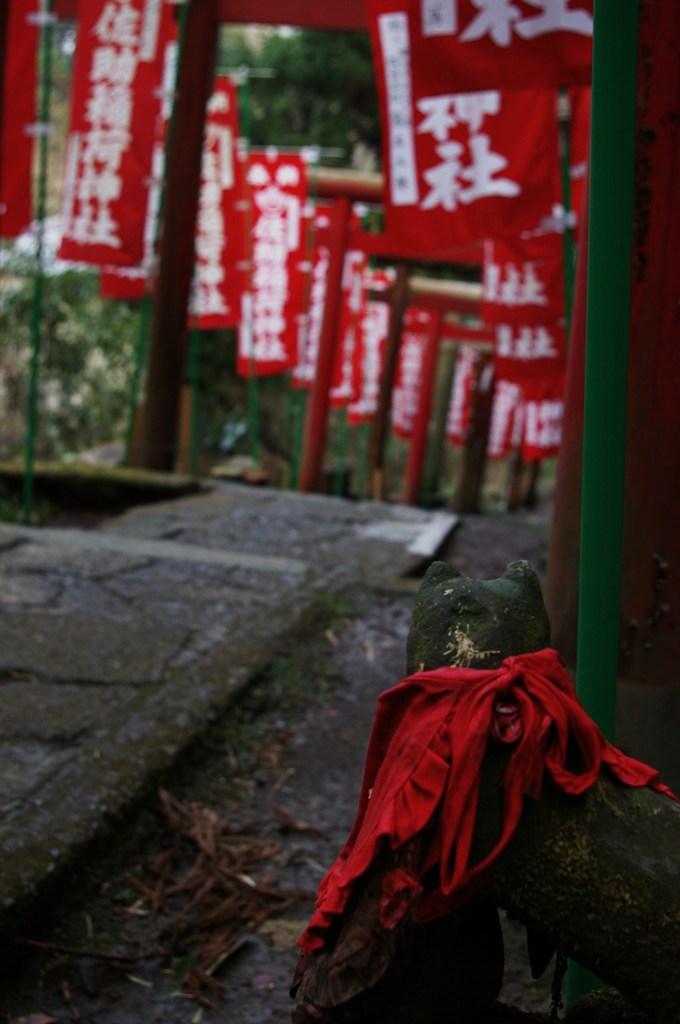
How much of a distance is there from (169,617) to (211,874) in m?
1.57

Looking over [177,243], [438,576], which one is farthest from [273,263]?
[438,576]

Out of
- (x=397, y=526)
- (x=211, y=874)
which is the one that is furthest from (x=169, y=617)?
(x=397, y=526)

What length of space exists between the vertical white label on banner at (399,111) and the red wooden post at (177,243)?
2542mm

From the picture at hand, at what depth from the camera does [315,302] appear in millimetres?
13141

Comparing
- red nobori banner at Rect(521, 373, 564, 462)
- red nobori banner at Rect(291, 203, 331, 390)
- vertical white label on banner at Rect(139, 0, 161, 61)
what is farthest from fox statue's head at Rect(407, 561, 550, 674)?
red nobori banner at Rect(521, 373, 564, 462)

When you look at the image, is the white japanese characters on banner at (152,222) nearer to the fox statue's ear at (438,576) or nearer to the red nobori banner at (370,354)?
the red nobori banner at (370,354)

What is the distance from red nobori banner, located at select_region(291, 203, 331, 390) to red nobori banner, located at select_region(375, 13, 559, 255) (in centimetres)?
616

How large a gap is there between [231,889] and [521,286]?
6.53 metres

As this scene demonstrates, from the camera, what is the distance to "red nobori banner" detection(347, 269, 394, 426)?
14688 millimetres

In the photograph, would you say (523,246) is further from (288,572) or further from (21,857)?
(21,857)

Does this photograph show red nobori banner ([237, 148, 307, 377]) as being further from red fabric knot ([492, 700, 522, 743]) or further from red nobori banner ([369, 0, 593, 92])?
red fabric knot ([492, 700, 522, 743])

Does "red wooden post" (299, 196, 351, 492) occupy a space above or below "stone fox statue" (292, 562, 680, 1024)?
above

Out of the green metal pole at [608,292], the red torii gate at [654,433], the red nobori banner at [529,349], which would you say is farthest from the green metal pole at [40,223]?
the green metal pole at [608,292]

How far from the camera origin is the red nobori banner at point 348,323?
13.6m
